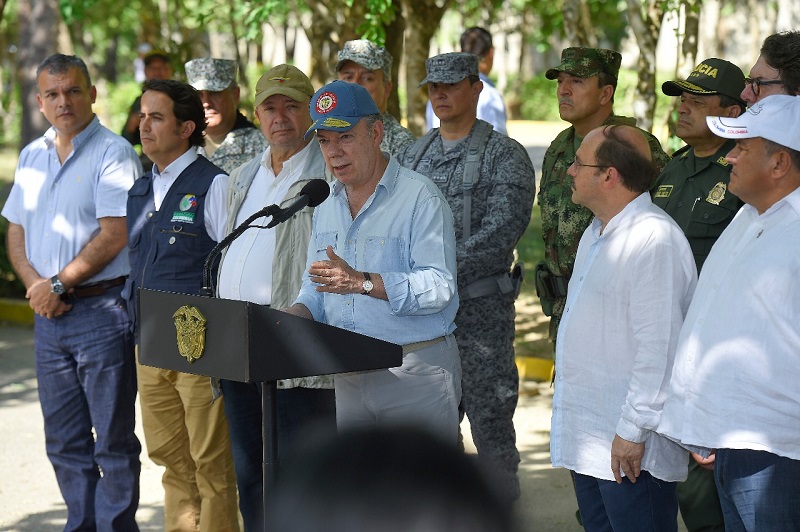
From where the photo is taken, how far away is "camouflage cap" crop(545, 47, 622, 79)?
17.7 feet

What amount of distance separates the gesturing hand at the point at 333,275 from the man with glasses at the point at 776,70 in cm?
178

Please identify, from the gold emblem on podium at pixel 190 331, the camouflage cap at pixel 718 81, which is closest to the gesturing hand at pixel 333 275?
the gold emblem on podium at pixel 190 331

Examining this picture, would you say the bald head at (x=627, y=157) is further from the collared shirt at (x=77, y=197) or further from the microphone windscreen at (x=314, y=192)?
the collared shirt at (x=77, y=197)

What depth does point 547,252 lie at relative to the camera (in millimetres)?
5613

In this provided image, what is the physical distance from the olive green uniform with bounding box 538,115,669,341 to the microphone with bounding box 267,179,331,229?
6.51ft

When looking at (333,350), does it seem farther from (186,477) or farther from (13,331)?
(13,331)

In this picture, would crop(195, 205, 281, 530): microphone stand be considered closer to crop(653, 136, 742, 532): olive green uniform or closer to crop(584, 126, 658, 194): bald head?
crop(584, 126, 658, 194): bald head

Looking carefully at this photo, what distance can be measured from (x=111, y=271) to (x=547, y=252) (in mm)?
2183

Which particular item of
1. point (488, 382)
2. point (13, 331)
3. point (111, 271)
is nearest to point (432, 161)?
point (488, 382)

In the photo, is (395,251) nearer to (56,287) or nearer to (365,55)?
(56,287)

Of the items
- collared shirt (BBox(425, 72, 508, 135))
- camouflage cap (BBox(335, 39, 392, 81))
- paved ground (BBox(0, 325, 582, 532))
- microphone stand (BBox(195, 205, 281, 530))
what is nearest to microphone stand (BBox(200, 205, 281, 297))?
microphone stand (BBox(195, 205, 281, 530))

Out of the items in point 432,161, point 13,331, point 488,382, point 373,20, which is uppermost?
point 373,20

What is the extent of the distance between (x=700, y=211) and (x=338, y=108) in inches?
64.9

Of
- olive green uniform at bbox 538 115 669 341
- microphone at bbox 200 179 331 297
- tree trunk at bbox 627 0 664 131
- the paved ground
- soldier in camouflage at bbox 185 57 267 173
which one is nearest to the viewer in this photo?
microphone at bbox 200 179 331 297
